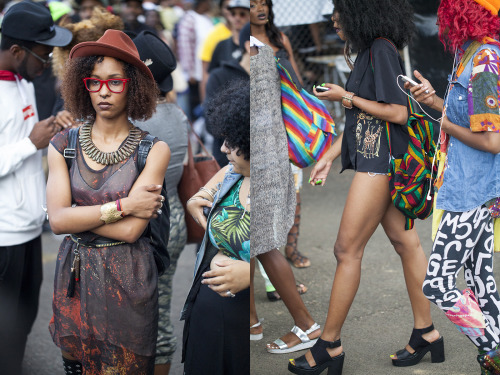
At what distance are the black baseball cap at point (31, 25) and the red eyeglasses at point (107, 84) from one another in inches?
34.8

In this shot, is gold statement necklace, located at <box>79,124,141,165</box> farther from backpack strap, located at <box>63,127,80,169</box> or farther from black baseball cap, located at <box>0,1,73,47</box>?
black baseball cap, located at <box>0,1,73,47</box>

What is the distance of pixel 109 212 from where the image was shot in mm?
2520

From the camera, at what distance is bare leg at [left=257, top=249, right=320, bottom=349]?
336cm

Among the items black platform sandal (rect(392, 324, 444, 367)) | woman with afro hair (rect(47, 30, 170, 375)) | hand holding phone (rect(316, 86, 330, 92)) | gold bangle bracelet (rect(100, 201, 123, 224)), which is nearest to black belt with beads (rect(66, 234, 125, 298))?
woman with afro hair (rect(47, 30, 170, 375))

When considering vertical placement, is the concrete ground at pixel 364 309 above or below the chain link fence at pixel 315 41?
below

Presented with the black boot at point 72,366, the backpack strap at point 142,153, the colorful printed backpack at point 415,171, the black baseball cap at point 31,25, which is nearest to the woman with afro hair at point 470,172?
the colorful printed backpack at point 415,171

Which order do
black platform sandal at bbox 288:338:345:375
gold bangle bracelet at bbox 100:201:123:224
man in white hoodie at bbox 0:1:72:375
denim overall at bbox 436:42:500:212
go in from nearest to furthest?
gold bangle bracelet at bbox 100:201:123:224
denim overall at bbox 436:42:500:212
black platform sandal at bbox 288:338:345:375
man in white hoodie at bbox 0:1:72:375

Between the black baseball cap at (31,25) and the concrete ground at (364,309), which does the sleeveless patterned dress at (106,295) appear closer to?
the concrete ground at (364,309)

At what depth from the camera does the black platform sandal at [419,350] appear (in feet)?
10.5

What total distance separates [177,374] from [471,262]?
1.75 m

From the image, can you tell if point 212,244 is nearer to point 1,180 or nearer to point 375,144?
point 375,144

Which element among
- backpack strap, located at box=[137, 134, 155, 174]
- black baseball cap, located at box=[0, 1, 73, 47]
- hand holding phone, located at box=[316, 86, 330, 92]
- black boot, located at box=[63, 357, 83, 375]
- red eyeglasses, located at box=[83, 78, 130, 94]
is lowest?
black boot, located at box=[63, 357, 83, 375]

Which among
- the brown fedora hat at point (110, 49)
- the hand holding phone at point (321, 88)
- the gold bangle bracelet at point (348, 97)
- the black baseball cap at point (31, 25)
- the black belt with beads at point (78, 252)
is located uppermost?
the black baseball cap at point (31, 25)

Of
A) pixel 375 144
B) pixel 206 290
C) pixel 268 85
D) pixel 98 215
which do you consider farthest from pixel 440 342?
pixel 98 215
